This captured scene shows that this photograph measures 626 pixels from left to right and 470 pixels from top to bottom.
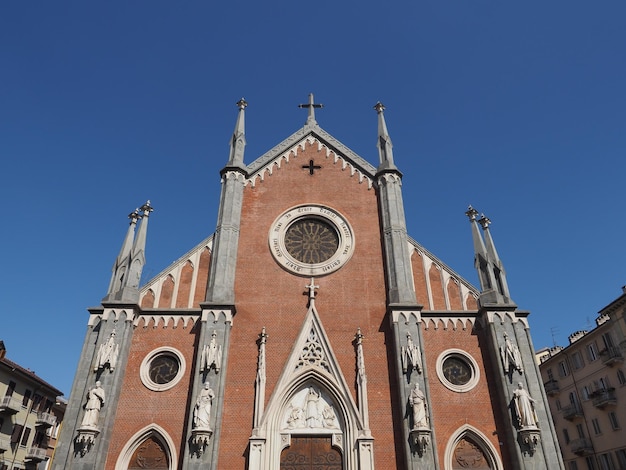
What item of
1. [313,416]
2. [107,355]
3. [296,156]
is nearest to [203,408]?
[313,416]

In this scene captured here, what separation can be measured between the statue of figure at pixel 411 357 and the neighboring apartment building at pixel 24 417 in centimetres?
2819

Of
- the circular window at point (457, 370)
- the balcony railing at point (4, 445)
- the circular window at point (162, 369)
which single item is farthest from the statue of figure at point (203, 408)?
the balcony railing at point (4, 445)

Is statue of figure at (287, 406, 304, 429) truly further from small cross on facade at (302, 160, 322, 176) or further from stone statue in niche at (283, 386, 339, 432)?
small cross on facade at (302, 160, 322, 176)

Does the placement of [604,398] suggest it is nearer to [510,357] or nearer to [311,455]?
[510,357]

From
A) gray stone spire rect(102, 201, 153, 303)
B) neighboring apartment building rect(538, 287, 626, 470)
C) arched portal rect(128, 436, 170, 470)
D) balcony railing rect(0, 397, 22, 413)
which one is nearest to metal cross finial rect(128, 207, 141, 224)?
gray stone spire rect(102, 201, 153, 303)

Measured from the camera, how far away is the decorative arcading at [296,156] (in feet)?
76.7

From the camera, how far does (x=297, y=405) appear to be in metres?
17.7

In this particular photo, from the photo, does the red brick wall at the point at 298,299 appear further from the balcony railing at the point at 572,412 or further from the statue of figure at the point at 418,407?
the balcony railing at the point at 572,412

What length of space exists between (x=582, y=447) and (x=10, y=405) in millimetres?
40113

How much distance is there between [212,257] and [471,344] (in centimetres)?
1149

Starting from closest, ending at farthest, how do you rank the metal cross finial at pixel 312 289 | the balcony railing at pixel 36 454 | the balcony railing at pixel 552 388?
the metal cross finial at pixel 312 289 < the balcony railing at pixel 36 454 < the balcony railing at pixel 552 388

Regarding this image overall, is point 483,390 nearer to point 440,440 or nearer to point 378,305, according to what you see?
point 440,440

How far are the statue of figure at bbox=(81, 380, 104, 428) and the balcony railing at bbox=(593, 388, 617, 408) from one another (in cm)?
3127

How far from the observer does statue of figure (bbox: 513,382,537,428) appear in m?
15.9
